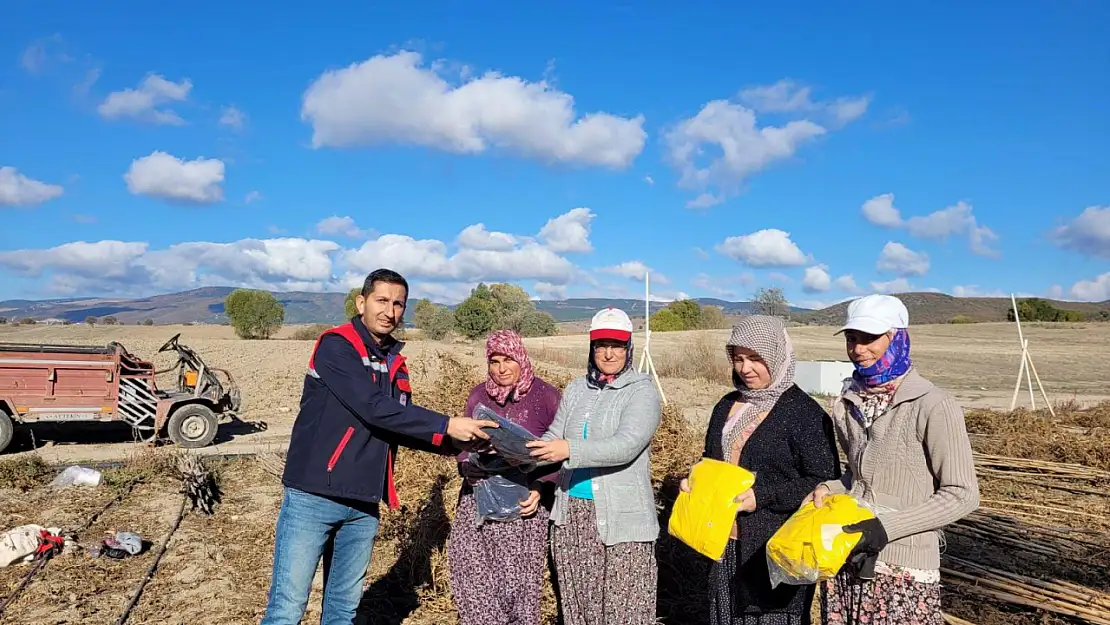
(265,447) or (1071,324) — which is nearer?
(265,447)

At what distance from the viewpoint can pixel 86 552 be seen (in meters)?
5.58

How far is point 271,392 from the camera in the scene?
1789cm

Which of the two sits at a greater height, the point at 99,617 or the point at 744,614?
the point at 744,614

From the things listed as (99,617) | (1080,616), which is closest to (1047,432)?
(1080,616)

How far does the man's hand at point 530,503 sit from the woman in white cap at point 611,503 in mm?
102

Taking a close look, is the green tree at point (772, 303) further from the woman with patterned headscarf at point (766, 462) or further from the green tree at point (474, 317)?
the woman with patterned headscarf at point (766, 462)

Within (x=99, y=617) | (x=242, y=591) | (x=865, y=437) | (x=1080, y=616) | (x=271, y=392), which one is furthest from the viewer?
(x=271, y=392)

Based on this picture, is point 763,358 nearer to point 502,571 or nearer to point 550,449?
point 550,449

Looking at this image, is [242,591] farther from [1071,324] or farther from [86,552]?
[1071,324]

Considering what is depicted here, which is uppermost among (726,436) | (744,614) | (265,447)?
(726,436)

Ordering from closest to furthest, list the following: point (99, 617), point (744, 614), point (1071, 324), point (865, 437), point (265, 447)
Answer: point (865, 437) < point (744, 614) < point (99, 617) < point (265, 447) < point (1071, 324)

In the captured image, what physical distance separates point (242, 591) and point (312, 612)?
0.71m

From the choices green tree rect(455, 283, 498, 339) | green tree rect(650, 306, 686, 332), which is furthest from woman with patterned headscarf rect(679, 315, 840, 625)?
green tree rect(650, 306, 686, 332)

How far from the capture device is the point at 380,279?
2.85 metres
